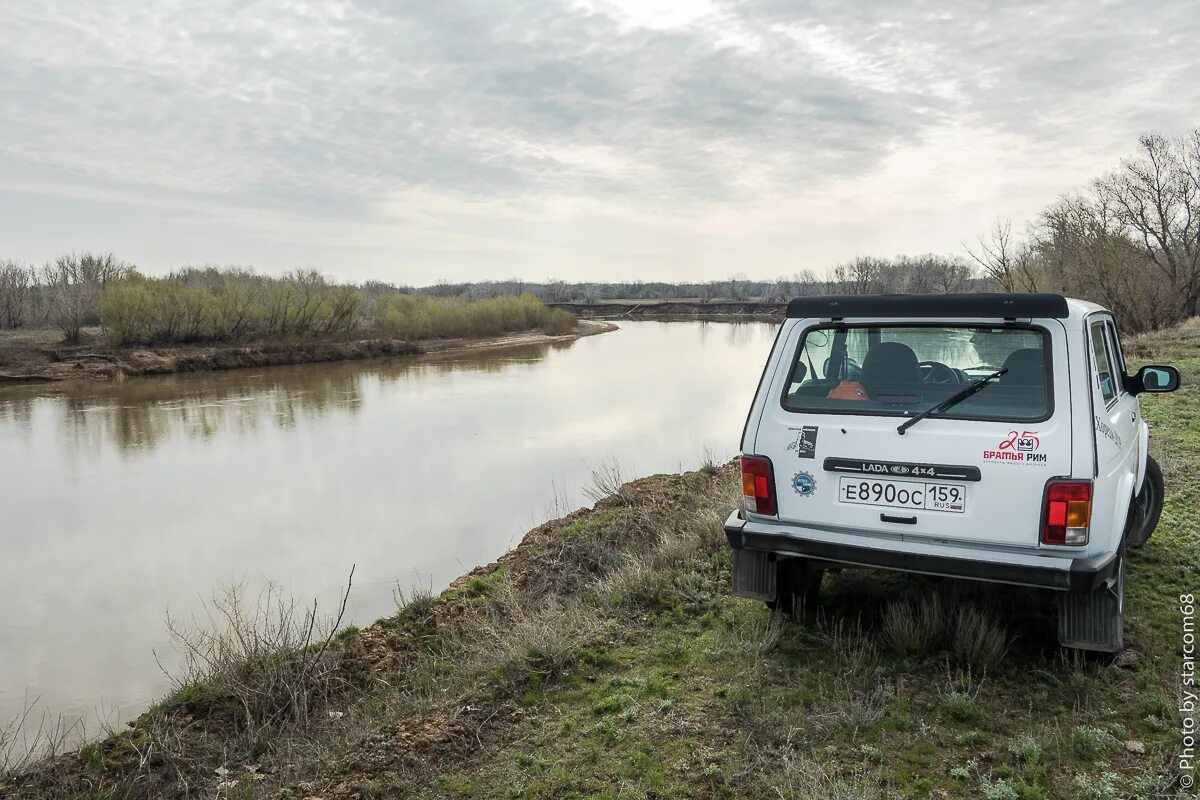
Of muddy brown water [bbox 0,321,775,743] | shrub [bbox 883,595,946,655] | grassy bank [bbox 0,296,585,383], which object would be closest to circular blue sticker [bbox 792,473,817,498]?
shrub [bbox 883,595,946,655]

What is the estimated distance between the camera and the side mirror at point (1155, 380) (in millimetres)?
4580

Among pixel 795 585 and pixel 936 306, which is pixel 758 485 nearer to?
pixel 795 585

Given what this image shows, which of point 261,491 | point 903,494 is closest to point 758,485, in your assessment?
point 903,494

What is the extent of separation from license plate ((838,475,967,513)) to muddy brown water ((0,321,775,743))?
5.52m

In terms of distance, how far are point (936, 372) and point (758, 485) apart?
3.50 feet

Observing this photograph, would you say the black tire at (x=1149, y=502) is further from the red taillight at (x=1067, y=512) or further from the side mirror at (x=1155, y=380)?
the red taillight at (x=1067, y=512)

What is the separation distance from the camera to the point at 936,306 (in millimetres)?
3922

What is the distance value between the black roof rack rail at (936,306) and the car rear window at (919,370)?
0.24ft

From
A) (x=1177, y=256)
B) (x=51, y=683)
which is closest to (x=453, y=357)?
(x=1177, y=256)

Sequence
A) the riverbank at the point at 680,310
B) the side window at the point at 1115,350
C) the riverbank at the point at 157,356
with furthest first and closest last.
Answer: the riverbank at the point at 680,310
the riverbank at the point at 157,356
the side window at the point at 1115,350

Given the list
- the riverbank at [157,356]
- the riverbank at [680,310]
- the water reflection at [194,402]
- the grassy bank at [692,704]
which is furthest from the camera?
the riverbank at [680,310]

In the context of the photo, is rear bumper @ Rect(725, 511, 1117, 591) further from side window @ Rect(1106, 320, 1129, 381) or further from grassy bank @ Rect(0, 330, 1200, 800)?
side window @ Rect(1106, 320, 1129, 381)

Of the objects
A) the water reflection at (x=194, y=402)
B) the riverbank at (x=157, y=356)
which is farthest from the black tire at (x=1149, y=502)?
the riverbank at (x=157, y=356)

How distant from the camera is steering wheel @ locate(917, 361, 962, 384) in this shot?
400 cm
